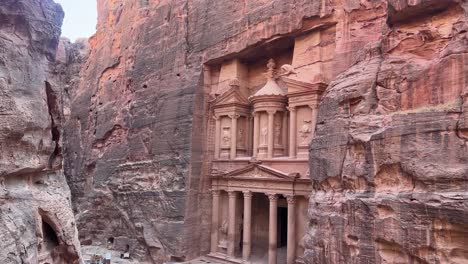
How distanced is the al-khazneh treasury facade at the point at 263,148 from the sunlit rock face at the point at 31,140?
10.1 m

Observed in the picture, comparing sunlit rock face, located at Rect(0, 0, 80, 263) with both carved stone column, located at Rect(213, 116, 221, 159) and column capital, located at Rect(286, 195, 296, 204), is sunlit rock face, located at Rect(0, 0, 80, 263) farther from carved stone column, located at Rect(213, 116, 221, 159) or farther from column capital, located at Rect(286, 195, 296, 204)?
carved stone column, located at Rect(213, 116, 221, 159)

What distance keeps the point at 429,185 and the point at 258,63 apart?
1163cm

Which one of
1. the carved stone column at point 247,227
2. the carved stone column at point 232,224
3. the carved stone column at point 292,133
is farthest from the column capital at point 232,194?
the carved stone column at point 292,133

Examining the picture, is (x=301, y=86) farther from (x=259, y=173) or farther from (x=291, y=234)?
(x=291, y=234)

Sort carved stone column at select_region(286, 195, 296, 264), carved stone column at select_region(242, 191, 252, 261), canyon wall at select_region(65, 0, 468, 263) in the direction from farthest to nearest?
1. carved stone column at select_region(242, 191, 252, 261)
2. carved stone column at select_region(286, 195, 296, 264)
3. canyon wall at select_region(65, 0, 468, 263)

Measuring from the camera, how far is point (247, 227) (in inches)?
611

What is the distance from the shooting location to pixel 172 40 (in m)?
18.9

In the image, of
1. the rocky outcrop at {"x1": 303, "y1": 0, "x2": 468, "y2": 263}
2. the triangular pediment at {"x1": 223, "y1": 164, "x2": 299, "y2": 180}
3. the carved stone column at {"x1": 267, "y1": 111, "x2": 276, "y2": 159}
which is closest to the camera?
the rocky outcrop at {"x1": 303, "y1": 0, "x2": 468, "y2": 263}

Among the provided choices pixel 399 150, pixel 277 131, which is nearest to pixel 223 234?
pixel 277 131

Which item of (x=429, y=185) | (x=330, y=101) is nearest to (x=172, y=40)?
(x=330, y=101)

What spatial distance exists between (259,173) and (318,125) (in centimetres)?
580

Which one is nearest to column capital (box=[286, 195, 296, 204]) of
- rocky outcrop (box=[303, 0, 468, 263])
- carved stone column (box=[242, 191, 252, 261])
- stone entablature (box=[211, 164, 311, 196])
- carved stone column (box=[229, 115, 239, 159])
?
stone entablature (box=[211, 164, 311, 196])

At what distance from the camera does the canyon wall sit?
7.46 m

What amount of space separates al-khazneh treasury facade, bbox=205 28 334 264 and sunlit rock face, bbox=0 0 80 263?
398 inches
